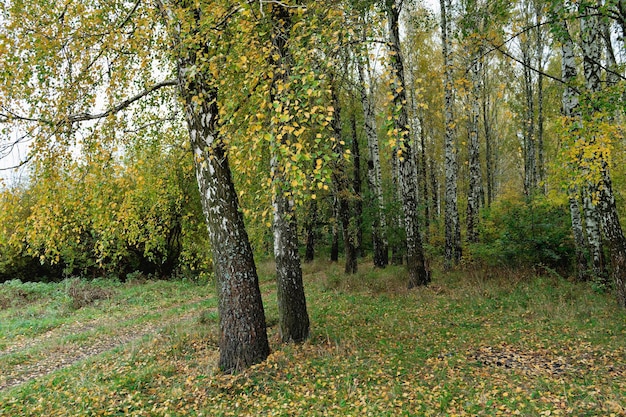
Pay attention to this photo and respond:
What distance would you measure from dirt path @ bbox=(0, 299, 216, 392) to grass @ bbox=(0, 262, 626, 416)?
0.28m

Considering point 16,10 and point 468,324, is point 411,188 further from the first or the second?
point 16,10

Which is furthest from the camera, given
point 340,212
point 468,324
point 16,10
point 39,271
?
point 39,271

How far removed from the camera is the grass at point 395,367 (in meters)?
4.75

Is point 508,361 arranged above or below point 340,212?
below

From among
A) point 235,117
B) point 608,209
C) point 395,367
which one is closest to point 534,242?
point 608,209

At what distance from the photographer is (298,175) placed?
3805 mm

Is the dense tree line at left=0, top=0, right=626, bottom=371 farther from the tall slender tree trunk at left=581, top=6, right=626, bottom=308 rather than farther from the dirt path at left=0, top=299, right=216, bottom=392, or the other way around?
the dirt path at left=0, top=299, right=216, bottom=392

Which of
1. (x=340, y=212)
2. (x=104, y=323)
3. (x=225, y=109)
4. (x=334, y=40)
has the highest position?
(x=334, y=40)

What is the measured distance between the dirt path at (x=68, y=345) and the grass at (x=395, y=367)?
0.28 meters

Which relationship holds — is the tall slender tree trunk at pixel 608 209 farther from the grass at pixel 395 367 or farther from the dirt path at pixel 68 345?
the dirt path at pixel 68 345

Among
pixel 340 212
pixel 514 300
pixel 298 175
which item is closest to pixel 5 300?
pixel 340 212

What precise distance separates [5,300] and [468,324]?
57.1 feet

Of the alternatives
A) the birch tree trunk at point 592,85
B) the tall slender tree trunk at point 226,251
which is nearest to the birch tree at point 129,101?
the tall slender tree trunk at point 226,251

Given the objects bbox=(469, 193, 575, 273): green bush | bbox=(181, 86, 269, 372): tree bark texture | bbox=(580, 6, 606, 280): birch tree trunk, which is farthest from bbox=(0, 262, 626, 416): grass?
bbox=(469, 193, 575, 273): green bush
